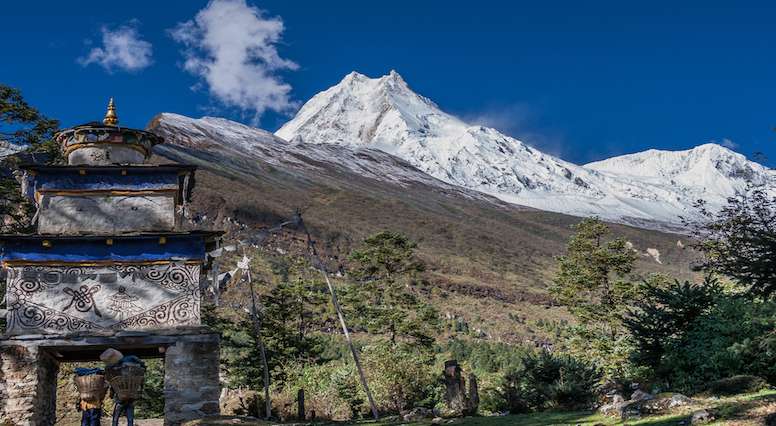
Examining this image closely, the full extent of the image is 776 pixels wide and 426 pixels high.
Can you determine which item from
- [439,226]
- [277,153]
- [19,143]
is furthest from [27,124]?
[277,153]

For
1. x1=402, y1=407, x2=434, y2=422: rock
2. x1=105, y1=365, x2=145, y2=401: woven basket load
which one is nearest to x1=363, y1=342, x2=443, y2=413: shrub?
x1=402, y1=407, x2=434, y2=422: rock

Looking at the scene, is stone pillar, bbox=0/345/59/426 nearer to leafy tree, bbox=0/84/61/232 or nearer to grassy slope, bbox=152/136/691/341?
leafy tree, bbox=0/84/61/232

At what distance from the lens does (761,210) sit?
19.5 m

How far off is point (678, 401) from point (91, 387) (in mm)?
9088

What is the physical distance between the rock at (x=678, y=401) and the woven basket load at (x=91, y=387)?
880 centimetres

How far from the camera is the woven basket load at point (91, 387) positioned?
988cm

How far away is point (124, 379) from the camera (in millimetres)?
9391

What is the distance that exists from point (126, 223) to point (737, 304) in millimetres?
13003

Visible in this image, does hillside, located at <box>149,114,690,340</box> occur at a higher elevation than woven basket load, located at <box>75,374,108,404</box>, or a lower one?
higher

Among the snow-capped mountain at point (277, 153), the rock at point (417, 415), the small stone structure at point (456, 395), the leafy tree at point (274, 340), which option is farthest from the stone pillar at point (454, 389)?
the snow-capped mountain at point (277, 153)

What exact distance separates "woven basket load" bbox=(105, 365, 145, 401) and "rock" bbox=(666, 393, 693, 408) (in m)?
8.25

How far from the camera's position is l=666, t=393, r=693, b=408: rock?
11.4m

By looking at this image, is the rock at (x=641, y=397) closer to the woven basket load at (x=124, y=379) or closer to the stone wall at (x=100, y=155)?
the woven basket load at (x=124, y=379)

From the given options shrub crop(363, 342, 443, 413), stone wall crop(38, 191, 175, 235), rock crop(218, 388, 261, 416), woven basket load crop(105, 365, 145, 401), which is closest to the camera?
woven basket load crop(105, 365, 145, 401)
